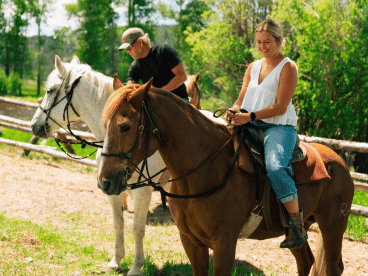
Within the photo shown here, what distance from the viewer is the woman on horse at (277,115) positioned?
8.20ft

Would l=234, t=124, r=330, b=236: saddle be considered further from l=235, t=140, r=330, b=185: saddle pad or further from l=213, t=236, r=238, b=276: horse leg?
l=213, t=236, r=238, b=276: horse leg

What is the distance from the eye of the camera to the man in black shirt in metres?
3.98

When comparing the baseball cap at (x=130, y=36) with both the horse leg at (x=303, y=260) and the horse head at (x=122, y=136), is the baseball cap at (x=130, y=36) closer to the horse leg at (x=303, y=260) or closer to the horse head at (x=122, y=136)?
the horse head at (x=122, y=136)

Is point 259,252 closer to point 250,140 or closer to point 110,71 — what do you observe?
point 250,140

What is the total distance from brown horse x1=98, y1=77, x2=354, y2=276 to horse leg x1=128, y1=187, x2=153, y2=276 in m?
1.28

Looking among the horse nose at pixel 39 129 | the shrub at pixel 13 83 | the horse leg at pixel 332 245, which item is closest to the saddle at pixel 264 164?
the horse leg at pixel 332 245

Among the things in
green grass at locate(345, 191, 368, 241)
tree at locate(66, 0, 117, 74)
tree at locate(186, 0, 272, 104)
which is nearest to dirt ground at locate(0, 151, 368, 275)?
green grass at locate(345, 191, 368, 241)

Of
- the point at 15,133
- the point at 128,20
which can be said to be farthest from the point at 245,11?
the point at 128,20

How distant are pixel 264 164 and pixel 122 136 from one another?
113 centimetres

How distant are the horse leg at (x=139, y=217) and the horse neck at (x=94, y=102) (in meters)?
0.82

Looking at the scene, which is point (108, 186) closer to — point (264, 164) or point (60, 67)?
Result: point (264, 164)

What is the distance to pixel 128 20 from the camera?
122 ft

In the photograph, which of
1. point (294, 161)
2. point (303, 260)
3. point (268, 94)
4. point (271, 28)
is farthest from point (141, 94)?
point (303, 260)

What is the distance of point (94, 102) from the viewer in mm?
4000
